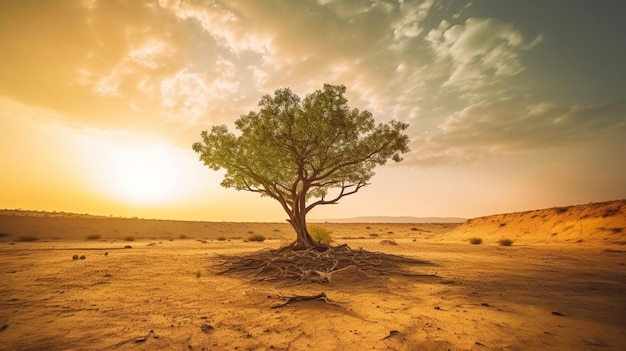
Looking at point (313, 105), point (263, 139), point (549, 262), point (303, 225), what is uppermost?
point (313, 105)

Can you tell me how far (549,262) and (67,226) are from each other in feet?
163

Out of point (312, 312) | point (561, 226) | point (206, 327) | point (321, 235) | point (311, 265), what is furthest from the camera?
point (561, 226)

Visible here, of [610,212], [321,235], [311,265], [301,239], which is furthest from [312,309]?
[610,212]

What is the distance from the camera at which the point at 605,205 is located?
25.1 metres

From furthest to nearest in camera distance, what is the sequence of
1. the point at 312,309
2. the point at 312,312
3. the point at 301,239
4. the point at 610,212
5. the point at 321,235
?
the point at 610,212, the point at 321,235, the point at 301,239, the point at 312,309, the point at 312,312

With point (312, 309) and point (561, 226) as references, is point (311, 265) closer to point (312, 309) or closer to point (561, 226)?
point (312, 309)

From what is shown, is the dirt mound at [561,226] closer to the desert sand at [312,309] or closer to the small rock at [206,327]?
the desert sand at [312,309]

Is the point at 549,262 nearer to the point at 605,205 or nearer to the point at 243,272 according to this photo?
the point at 243,272

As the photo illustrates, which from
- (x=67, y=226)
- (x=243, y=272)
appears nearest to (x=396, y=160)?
(x=243, y=272)

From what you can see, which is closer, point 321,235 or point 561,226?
point 321,235

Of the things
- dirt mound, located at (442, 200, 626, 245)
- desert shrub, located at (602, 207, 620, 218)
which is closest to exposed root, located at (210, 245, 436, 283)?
dirt mound, located at (442, 200, 626, 245)

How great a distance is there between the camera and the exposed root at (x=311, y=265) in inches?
400

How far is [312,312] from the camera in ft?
19.6

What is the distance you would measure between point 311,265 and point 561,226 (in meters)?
27.9
